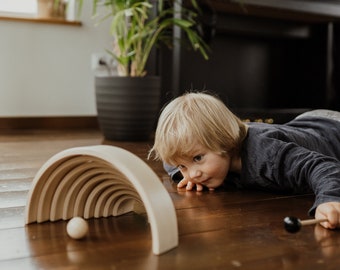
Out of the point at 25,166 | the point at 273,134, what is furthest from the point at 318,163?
the point at 25,166

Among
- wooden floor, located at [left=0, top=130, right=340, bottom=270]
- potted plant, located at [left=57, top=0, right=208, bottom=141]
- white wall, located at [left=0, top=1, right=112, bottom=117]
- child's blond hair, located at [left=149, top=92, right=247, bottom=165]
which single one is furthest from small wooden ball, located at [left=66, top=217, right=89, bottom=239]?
white wall, located at [left=0, top=1, right=112, bottom=117]

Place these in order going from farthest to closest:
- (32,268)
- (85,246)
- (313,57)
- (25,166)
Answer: (313,57)
(25,166)
(85,246)
(32,268)

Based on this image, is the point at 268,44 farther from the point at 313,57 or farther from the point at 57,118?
the point at 57,118

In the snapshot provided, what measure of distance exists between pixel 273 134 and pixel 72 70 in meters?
2.26

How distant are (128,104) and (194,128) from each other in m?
1.46

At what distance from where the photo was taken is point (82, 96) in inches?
133

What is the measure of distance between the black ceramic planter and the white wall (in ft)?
2.24

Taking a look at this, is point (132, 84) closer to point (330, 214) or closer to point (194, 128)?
point (194, 128)

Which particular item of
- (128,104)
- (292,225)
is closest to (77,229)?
(292,225)

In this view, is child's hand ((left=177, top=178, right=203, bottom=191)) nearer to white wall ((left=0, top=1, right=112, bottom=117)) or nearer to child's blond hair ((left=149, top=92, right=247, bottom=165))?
child's blond hair ((left=149, top=92, right=247, bottom=165))

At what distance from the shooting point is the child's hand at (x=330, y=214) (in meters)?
1.00

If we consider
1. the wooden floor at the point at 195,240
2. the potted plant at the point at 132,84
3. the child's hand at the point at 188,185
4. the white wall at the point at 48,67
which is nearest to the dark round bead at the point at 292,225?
the wooden floor at the point at 195,240

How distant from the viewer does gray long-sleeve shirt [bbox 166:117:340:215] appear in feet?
3.63

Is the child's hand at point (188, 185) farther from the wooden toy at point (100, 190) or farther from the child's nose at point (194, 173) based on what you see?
the wooden toy at point (100, 190)
